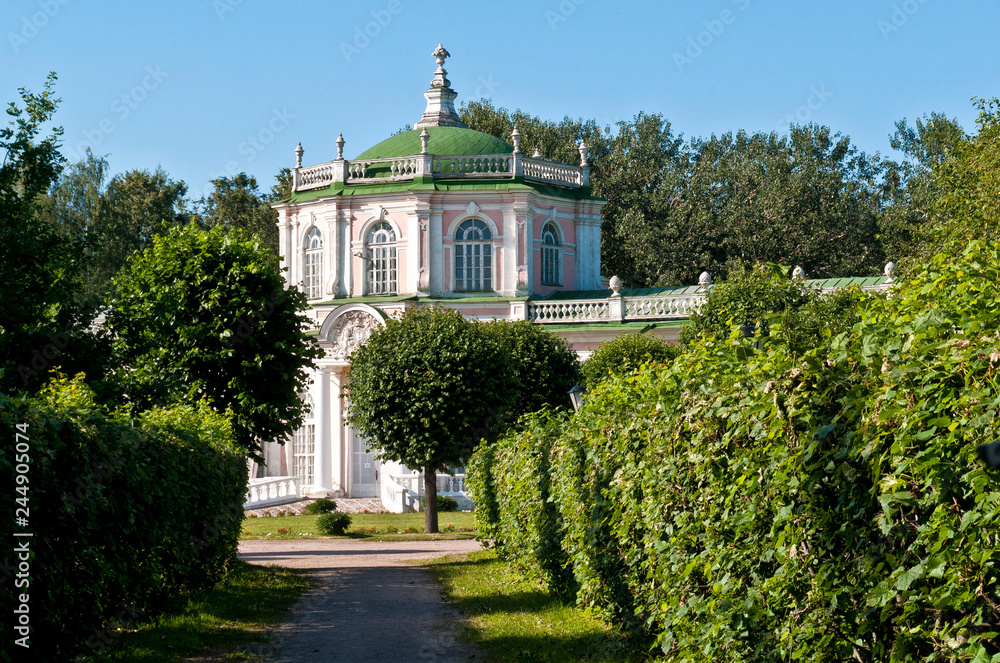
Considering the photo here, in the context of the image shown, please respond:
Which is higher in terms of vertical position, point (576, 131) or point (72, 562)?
point (576, 131)

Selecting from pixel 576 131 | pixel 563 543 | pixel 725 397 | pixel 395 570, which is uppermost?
pixel 576 131

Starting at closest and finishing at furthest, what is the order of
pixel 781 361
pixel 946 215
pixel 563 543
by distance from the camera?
1. pixel 781 361
2. pixel 563 543
3. pixel 946 215

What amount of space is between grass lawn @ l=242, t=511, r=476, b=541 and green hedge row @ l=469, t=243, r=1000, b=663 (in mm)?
19207

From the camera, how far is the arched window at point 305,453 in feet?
135

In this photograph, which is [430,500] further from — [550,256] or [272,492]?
[550,256]

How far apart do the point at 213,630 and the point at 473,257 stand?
28.2 metres

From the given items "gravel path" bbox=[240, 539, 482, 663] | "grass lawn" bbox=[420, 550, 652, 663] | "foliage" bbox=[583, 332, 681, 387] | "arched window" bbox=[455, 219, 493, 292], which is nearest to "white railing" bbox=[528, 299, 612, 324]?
"arched window" bbox=[455, 219, 493, 292]

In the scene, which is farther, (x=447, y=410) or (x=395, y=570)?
(x=447, y=410)

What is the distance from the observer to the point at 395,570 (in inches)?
794

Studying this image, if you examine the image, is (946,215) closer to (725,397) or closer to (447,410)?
(447,410)

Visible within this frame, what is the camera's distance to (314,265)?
41906 mm

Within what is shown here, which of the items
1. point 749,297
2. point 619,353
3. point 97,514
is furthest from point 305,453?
point 97,514

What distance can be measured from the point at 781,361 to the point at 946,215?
28430 millimetres

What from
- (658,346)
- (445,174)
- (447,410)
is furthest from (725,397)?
(445,174)
